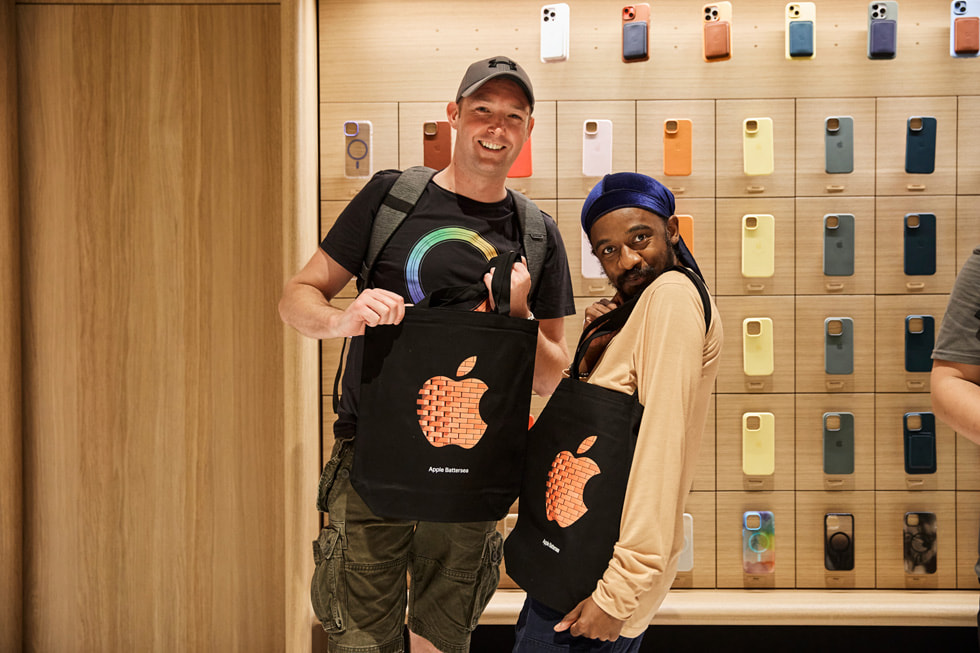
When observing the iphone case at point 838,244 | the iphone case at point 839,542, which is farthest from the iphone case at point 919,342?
the iphone case at point 839,542

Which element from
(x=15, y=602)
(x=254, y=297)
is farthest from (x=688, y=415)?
(x=15, y=602)

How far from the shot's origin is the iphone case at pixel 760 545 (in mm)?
3066

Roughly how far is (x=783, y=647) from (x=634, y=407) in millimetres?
2211

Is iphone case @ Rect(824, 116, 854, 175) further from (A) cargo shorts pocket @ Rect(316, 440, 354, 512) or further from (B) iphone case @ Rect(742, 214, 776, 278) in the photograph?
(A) cargo shorts pocket @ Rect(316, 440, 354, 512)

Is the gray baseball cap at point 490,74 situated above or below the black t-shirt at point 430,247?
above

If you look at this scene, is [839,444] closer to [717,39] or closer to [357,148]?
[717,39]

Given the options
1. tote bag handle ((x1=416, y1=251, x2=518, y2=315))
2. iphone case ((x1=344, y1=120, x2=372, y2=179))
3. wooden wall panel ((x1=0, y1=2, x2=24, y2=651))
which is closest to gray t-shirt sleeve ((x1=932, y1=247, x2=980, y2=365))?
tote bag handle ((x1=416, y1=251, x2=518, y2=315))

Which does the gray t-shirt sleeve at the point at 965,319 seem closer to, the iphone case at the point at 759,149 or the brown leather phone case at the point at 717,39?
the iphone case at the point at 759,149

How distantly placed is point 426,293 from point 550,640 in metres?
0.90

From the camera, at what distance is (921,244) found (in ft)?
9.97

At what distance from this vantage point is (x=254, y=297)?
3.14 metres

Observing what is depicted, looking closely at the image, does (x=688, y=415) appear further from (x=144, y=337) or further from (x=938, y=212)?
(x=144, y=337)

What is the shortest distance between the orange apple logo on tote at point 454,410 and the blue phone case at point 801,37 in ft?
7.73

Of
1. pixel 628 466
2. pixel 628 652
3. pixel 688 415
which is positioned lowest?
pixel 628 652
